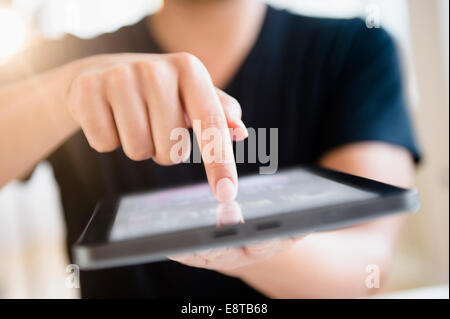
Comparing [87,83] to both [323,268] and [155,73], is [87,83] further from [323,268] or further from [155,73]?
[323,268]

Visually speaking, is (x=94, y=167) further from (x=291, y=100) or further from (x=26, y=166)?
(x=291, y=100)

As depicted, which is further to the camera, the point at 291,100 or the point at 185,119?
the point at 291,100

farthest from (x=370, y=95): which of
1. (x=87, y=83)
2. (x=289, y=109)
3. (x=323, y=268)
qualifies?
(x=87, y=83)

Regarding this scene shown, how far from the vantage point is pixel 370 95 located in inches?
15.4

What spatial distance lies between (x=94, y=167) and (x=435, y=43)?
1.39 feet

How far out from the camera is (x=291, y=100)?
1.29ft

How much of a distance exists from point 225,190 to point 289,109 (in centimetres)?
20

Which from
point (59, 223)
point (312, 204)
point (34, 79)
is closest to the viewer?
point (312, 204)

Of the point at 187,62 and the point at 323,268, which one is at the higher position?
the point at 187,62

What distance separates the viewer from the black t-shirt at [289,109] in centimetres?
35

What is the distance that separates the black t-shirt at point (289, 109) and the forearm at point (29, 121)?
1.5 inches

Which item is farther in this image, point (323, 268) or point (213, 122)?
point (323, 268)

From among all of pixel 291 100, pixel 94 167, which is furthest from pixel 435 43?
pixel 94 167

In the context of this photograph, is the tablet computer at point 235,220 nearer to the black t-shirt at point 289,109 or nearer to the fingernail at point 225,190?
the fingernail at point 225,190
